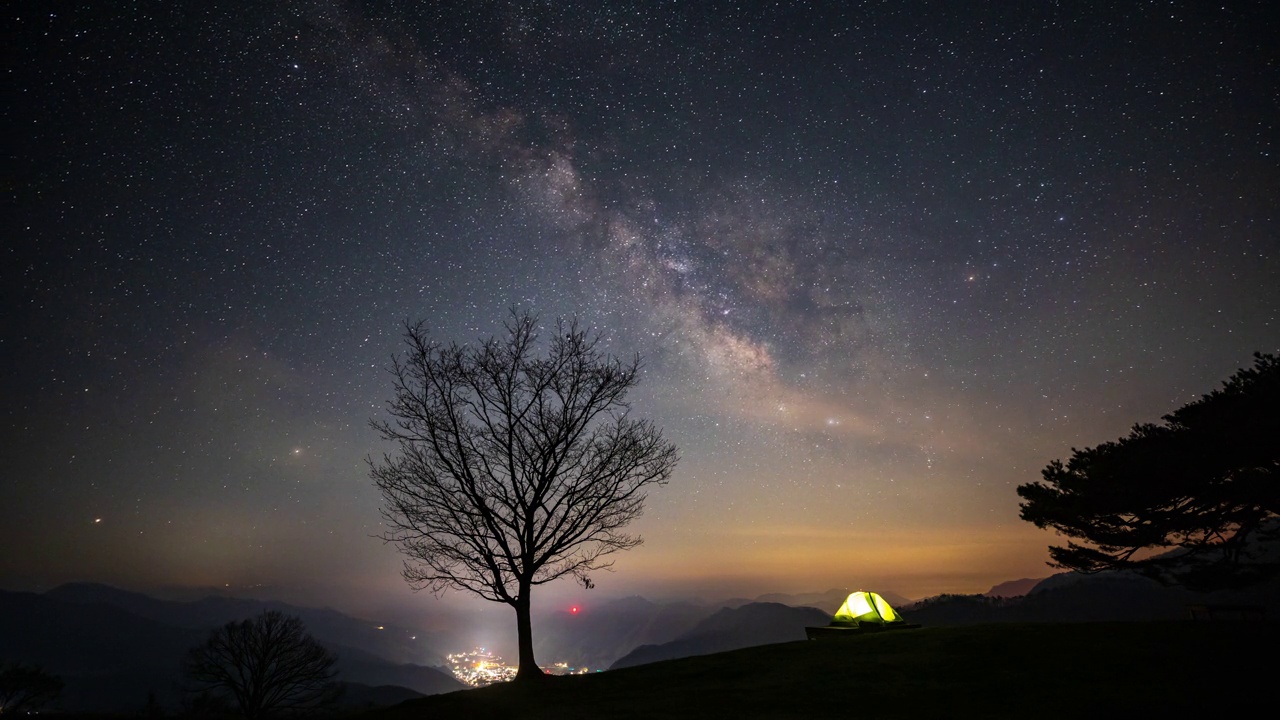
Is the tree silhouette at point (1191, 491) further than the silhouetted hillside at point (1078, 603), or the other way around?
the silhouetted hillside at point (1078, 603)

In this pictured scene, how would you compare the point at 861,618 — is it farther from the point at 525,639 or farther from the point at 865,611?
the point at 525,639

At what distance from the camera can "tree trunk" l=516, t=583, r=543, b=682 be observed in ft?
54.0

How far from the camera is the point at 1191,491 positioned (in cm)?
1817

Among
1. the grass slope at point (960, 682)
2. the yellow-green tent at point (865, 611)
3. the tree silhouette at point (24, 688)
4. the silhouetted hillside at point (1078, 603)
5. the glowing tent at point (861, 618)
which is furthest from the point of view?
the silhouetted hillside at point (1078, 603)

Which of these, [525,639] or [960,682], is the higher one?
[525,639]

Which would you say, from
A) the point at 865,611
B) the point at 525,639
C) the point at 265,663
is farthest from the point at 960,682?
the point at 265,663

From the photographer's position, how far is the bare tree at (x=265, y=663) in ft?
111

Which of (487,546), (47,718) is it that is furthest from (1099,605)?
(47,718)

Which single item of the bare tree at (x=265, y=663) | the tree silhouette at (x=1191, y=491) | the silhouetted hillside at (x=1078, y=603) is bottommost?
the silhouetted hillside at (x=1078, y=603)

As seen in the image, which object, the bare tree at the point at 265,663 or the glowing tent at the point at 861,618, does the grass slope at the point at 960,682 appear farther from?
the bare tree at the point at 265,663

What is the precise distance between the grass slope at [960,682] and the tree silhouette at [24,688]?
4026cm

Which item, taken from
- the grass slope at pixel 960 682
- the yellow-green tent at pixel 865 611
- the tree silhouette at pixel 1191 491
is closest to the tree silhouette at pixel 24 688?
the grass slope at pixel 960 682

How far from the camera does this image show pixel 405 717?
11.1 meters

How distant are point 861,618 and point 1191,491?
39.1 ft
